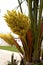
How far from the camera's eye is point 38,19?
540 millimetres

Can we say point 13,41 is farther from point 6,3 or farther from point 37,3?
point 6,3

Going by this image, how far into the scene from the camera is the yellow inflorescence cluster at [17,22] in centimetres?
49

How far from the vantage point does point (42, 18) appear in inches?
21.1

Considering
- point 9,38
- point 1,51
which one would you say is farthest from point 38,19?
point 1,51

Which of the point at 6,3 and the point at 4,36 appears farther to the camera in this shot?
the point at 6,3

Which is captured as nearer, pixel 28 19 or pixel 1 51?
pixel 28 19

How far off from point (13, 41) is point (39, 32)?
9 cm

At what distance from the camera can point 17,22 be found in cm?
48

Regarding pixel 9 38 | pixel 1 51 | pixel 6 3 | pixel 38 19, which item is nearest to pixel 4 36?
pixel 9 38

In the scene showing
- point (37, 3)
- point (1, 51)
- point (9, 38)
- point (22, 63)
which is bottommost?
point (1, 51)

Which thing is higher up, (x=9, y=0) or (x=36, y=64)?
(x=9, y=0)

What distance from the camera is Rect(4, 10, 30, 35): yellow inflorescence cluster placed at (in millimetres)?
486

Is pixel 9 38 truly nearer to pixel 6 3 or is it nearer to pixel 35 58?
pixel 35 58

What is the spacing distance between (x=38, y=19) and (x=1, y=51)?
0.88 meters
